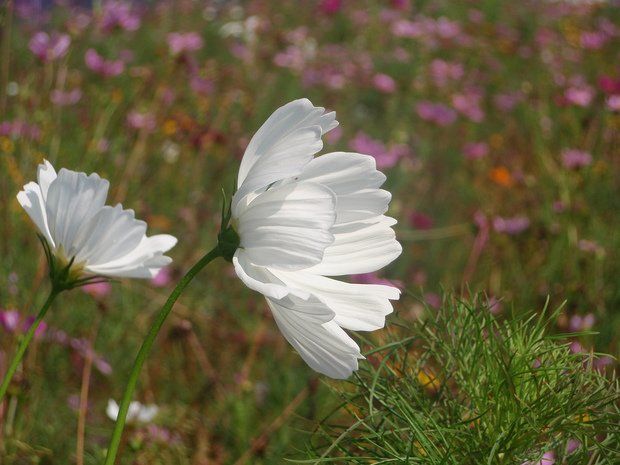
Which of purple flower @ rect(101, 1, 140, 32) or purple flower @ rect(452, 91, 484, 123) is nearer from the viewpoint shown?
purple flower @ rect(101, 1, 140, 32)

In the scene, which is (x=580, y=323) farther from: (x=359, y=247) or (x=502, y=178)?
(x=502, y=178)

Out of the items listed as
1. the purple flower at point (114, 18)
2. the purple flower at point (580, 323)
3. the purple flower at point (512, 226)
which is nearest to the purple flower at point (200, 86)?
the purple flower at point (114, 18)

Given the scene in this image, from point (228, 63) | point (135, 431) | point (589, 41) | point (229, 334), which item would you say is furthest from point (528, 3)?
point (135, 431)

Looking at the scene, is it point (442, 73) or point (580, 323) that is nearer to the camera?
point (580, 323)

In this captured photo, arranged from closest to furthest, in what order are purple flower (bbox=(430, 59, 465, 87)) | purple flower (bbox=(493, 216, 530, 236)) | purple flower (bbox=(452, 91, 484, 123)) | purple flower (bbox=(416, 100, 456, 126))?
purple flower (bbox=(493, 216, 530, 236)), purple flower (bbox=(416, 100, 456, 126)), purple flower (bbox=(452, 91, 484, 123)), purple flower (bbox=(430, 59, 465, 87))

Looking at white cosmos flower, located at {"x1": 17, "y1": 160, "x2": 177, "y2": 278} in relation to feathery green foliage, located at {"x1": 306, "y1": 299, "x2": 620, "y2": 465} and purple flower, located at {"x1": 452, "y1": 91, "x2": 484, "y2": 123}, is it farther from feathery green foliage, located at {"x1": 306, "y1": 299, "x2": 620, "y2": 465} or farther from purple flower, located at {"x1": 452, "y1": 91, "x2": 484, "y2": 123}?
purple flower, located at {"x1": 452, "y1": 91, "x2": 484, "y2": 123}

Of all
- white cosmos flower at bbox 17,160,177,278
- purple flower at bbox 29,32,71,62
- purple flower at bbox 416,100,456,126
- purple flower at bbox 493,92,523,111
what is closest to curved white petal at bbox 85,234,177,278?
white cosmos flower at bbox 17,160,177,278

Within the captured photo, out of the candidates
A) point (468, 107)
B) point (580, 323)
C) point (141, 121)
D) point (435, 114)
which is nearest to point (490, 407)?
point (580, 323)
